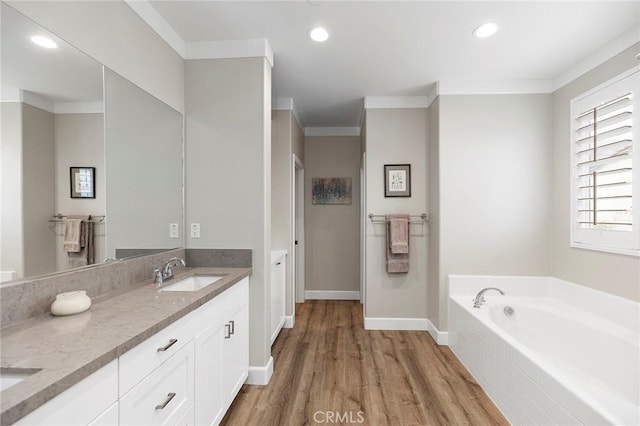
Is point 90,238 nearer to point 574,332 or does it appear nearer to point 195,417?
point 195,417

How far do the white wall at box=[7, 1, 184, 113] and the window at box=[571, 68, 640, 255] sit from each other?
3.22m

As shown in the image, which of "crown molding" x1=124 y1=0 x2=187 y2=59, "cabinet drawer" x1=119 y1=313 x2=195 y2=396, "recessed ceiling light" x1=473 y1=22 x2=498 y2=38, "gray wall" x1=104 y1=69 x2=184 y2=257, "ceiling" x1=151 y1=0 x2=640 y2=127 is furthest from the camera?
"recessed ceiling light" x1=473 y1=22 x2=498 y2=38

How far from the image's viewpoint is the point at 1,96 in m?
1.13

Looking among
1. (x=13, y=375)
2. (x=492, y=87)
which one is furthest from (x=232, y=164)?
(x=492, y=87)

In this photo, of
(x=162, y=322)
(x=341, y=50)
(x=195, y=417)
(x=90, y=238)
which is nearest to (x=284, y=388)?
(x=195, y=417)

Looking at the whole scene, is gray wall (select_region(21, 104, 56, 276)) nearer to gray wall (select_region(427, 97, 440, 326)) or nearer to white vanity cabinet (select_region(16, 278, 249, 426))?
white vanity cabinet (select_region(16, 278, 249, 426))

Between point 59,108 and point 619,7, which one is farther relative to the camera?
point 619,7

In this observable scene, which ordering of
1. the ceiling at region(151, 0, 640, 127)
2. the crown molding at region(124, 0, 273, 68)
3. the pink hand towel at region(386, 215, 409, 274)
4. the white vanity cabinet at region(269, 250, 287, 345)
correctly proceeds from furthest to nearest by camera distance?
the pink hand towel at region(386, 215, 409, 274), the white vanity cabinet at region(269, 250, 287, 345), the crown molding at region(124, 0, 273, 68), the ceiling at region(151, 0, 640, 127)

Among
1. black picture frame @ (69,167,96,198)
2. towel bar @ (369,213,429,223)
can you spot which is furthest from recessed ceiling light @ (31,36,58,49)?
towel bar @ (369,213,429,223)

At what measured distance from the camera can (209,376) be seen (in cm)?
164

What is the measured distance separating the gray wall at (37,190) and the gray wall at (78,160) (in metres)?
Answer: 0.03

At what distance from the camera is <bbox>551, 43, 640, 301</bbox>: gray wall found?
218 centimetres

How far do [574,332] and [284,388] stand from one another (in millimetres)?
2238

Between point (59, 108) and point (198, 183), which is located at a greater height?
point (59, 108)
